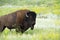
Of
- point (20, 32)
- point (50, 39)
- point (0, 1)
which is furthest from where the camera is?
point (0, 1)

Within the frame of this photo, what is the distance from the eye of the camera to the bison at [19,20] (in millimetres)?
15406

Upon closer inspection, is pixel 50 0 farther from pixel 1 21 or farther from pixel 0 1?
pixel 1 21

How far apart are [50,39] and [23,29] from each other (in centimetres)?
451

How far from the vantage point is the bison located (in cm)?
1541

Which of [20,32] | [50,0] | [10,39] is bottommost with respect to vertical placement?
[50,0]

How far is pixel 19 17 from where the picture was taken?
50.5 ft

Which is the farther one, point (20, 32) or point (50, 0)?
point (50, 0)

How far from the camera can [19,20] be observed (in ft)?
50.5

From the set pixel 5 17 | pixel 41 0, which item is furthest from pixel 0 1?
pixel 5 17

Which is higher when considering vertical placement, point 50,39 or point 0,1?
point 50,39

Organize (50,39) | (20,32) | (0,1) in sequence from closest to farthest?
1. (50,39)
2. (20,32)
3. (0,1)

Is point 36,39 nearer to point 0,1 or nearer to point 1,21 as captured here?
point 1,21

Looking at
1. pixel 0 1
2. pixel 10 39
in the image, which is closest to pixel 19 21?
pixel 10 39

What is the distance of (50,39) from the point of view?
11.2 metres
